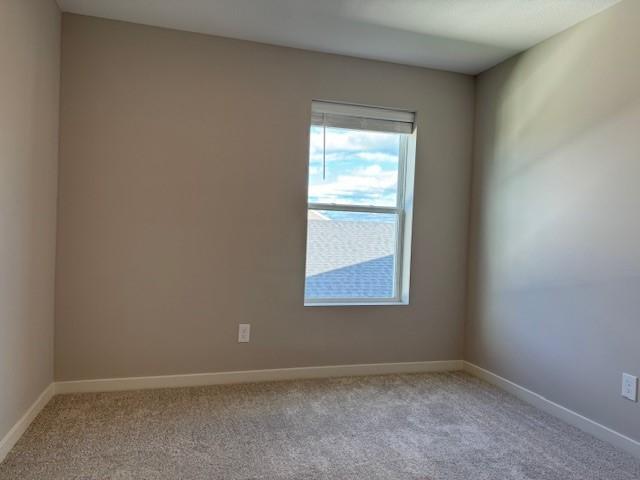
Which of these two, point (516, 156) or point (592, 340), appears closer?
point (592, 340)

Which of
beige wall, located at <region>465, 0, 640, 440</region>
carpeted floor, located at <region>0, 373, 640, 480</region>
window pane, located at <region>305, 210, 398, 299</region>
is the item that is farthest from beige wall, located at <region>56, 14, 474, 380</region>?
beige wall, located at <region>465, 0, 640, 440</region>

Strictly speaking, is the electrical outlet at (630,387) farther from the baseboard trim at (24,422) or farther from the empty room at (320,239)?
the baseboard trim at (24,422)

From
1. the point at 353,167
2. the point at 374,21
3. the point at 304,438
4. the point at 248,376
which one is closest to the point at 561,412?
the point at 304,438

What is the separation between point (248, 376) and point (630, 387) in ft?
7.10

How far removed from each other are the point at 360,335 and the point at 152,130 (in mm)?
1960

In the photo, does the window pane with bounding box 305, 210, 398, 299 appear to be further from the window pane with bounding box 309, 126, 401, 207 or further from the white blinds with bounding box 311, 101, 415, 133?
the white blinds with bounding box 311, 101, 415, 133

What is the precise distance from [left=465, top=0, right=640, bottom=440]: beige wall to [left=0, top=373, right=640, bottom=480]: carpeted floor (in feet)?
1.04

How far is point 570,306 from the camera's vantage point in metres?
2.57

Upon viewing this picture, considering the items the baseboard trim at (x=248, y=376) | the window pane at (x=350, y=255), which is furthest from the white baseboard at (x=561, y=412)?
the window pane at (x=350, y=255)

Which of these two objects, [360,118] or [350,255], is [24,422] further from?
[360,118]

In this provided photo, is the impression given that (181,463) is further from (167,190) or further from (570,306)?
(570,306)

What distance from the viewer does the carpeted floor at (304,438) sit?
194cm

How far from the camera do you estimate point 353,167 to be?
3289 millimetres

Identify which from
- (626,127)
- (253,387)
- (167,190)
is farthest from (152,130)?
(626,127)
